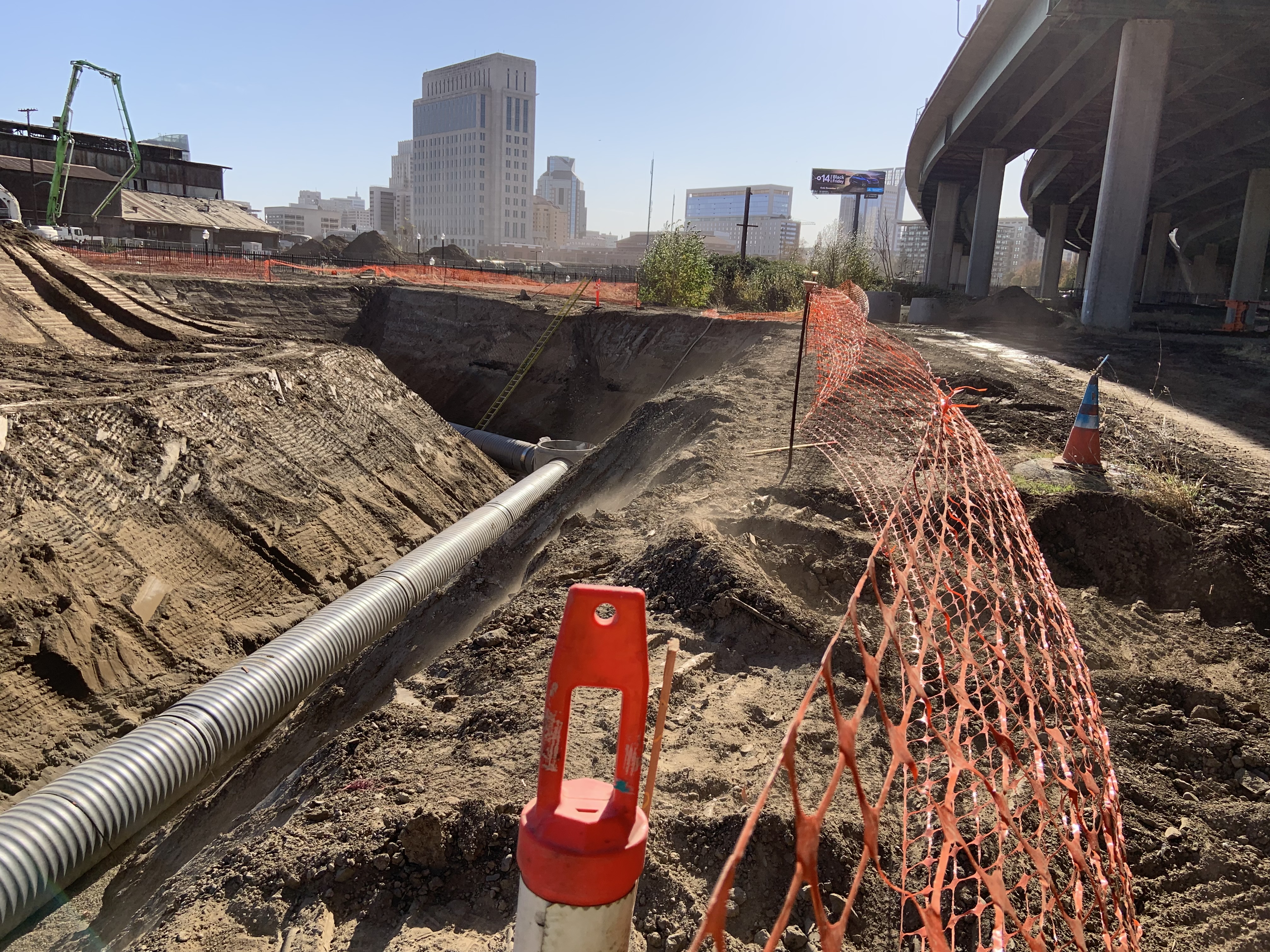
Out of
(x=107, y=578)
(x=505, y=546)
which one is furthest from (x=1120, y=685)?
(x=107, y=578)

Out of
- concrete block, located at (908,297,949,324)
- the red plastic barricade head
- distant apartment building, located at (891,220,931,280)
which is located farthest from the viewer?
distant apartment building, located at (891,220,931,280)

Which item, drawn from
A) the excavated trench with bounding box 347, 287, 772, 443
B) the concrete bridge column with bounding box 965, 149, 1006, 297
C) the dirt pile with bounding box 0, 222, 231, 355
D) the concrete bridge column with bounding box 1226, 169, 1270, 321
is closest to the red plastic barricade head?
the dirt pile with bounding box 0, 222, 231, 355

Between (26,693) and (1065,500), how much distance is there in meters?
8.35

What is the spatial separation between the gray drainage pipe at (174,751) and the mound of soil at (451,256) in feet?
155

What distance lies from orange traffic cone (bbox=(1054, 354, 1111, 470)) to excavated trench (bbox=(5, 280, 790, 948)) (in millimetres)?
3832

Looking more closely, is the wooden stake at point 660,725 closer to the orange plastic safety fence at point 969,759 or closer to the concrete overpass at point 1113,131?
the orange plastic safety fence at point 969,759

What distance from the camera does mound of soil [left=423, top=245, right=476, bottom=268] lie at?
5244 cm

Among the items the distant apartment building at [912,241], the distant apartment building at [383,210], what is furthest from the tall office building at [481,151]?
the distant apartment building at [912,241]

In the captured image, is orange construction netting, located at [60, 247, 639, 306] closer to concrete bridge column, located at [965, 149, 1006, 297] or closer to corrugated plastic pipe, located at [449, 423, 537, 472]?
corrugated plastic pipe, located at [449, 423, 537, 472]

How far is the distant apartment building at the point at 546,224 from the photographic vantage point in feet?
503

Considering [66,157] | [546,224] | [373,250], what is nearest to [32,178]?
[66,157]

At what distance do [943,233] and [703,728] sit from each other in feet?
155

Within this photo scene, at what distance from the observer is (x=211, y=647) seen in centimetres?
770

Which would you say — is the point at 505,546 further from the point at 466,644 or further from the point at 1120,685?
the point at 1120,685
